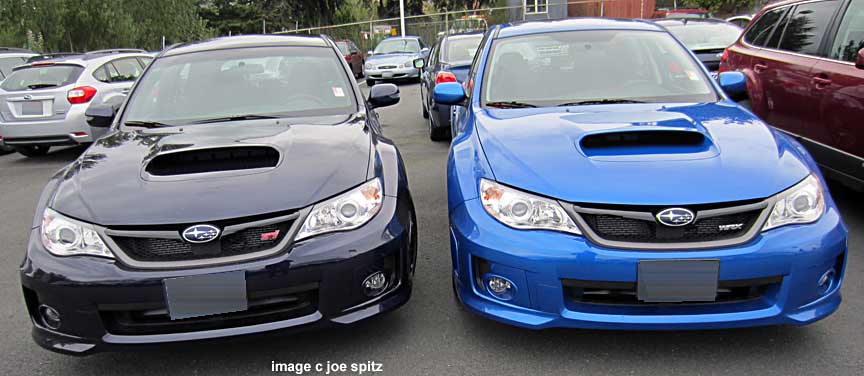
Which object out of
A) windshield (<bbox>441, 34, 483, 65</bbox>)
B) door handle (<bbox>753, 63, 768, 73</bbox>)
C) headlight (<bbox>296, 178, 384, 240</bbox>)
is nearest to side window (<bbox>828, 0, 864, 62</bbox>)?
door handle (<bbox>753, 63, 768, 73</bbox>)

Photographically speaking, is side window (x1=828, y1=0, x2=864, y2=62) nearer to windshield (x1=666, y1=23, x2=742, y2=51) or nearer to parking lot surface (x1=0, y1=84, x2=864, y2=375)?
parking lot surface (x1=0, y1=84, x2=864, y2=375)

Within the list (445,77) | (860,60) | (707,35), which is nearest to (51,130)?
(445,77)

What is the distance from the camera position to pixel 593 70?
3932 mm

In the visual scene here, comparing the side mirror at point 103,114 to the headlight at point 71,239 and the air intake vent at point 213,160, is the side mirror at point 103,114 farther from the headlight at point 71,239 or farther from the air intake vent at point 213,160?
the headlight at point 71,239

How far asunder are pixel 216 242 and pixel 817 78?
13.9ft

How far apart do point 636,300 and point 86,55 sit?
30.5 ft

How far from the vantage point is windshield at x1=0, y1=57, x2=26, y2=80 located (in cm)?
955

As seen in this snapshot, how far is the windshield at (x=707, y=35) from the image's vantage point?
9109 millimetres

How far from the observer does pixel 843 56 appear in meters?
4.36

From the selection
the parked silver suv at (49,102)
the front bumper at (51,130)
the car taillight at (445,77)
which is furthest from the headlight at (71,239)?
the front bumper at (51,130)

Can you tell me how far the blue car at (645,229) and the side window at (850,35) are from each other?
1.80 m

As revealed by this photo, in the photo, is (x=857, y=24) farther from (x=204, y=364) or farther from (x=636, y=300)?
(x=204, y=364)

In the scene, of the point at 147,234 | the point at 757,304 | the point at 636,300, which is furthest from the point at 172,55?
the point at 757,304

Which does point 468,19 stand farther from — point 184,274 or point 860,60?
point 184,274
